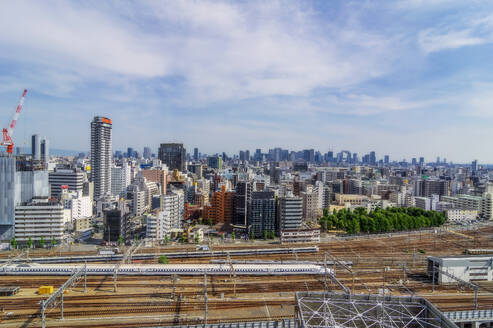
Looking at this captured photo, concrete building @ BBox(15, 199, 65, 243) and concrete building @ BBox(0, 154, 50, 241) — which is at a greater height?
concrete building @ BBox(0, 154, 50, 241)

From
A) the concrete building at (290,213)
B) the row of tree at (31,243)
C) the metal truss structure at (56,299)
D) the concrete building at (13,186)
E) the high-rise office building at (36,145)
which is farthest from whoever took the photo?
the high-rise office building at (36,145)

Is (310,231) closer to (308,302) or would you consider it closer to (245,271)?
(245,271)

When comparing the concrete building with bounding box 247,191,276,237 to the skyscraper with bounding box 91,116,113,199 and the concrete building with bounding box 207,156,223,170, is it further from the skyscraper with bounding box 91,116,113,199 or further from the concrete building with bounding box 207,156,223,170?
the concrete building with bounding box 207,156,223,170

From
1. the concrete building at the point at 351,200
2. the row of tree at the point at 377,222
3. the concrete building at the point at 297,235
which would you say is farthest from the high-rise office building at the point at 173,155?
the concrete building at the point at 297,235

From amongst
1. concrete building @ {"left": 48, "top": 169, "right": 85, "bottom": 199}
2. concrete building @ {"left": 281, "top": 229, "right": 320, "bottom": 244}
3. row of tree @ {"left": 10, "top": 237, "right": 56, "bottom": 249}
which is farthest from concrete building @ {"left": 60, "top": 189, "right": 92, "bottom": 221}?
concrete building @ {"left": 281, "top": 229, "right": 320, "bottom": 244}

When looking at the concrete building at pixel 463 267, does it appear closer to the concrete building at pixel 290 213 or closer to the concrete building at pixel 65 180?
the concrete building at pixel 290 213
